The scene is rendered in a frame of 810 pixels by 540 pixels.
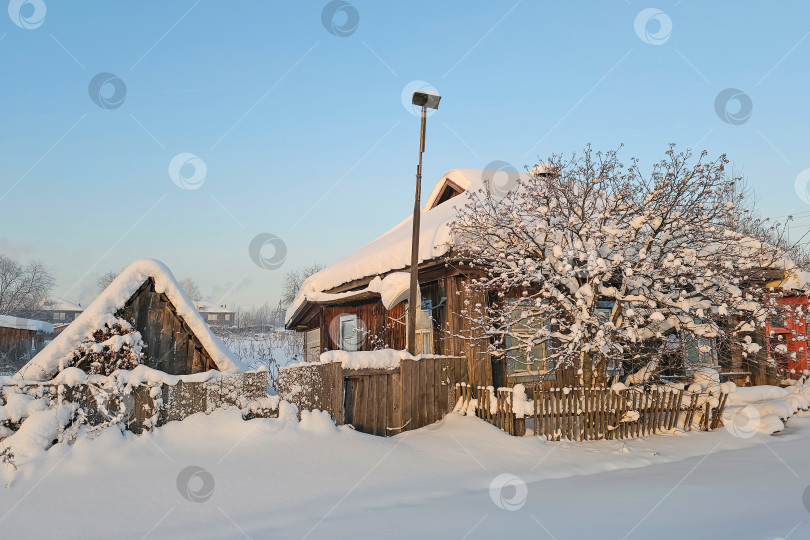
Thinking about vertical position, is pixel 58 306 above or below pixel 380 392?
above

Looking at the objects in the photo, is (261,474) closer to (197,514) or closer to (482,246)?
(197,514)

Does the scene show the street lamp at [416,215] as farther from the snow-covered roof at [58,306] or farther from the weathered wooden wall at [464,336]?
the snow-covered roof at [58,306]

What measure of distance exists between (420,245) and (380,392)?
383cm

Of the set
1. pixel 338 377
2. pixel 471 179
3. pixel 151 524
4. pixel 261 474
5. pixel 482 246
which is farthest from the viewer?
pixel 471 179

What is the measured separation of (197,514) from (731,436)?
949cm

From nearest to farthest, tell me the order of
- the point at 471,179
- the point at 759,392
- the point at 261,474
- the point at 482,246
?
1. the point at 261,474
2. the point at 482,246
3. the point at 759,392
4. the point at 471,179

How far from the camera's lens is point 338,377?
8.09 meters

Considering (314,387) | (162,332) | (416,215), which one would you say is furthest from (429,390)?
(162,332)

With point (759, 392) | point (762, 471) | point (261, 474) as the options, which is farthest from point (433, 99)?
point (759, 392)

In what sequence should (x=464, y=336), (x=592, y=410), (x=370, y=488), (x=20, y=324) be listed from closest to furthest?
(x=370, y=488), (x=592, y=410), (x=464, y=336), (x=20, y=324)

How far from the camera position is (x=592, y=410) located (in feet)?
31.6

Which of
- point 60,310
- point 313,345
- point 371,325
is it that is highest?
point 60,310

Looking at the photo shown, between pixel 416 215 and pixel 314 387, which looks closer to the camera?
pixel 314 387

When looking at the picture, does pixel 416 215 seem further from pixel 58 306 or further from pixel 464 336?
pixel 58 306
